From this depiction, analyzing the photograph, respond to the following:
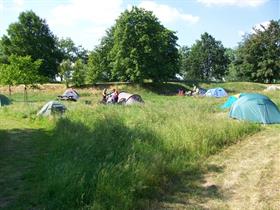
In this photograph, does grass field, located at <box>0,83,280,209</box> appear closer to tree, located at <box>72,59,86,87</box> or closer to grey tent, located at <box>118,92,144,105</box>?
grey tent, located at <box>118,92,144,105</box>

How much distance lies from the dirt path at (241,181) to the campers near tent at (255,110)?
4191 millimetres

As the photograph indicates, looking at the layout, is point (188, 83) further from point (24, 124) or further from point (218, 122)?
point (218, 122)

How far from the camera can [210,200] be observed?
8.15m

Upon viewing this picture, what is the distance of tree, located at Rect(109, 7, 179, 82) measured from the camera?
1975 inches

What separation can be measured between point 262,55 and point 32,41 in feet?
120

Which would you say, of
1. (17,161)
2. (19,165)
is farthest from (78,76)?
(19,165)

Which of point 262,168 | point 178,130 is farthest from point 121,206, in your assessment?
point 178,130

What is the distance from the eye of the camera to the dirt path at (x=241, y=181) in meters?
7.92

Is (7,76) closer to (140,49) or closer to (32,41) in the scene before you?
(140,49)

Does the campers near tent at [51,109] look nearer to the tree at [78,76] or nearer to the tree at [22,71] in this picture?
the tree at [22,71]

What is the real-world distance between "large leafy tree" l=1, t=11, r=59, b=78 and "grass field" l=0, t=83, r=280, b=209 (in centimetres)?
4049

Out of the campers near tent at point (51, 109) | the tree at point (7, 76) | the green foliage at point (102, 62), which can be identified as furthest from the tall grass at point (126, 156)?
the green foliage at point (102, 62)

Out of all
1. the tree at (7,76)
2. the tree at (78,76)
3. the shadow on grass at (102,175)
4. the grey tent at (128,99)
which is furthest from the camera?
the tree at (78,76)

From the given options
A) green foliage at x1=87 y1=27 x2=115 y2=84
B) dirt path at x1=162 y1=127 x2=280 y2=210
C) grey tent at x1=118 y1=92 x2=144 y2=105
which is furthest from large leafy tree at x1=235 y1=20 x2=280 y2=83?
dirt path at x1=162 y1=127 x2=280 y2=210
